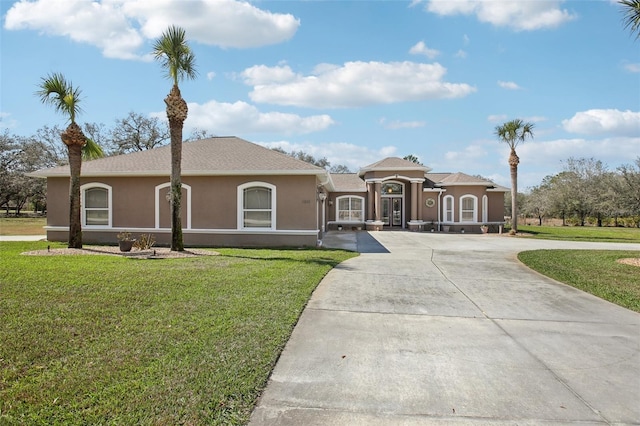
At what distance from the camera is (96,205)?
15.6 m

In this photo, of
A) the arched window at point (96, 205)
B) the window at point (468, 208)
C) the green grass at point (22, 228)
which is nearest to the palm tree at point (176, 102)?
the arched window at point (96, 205)

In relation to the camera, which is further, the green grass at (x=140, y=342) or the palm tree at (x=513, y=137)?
the palm tree at (x=513, y=137)

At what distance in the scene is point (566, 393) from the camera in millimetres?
3463

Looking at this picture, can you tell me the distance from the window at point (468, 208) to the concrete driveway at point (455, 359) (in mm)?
17340

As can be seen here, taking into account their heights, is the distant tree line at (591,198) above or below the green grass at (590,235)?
above

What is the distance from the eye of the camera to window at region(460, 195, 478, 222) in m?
24.4

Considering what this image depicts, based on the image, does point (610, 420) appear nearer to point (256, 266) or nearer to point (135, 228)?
point (256, 266)

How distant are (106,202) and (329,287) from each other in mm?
12533

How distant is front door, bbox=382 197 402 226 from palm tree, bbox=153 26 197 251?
1714 cm

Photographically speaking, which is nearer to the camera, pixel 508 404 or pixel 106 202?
pixel 508 404

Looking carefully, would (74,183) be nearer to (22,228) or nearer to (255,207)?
(255,207)

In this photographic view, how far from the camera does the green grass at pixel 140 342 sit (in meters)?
2.99

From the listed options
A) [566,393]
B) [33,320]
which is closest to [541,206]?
[566,393]

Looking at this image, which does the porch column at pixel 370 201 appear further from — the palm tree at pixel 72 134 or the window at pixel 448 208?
the palm tree at pixel 72 134
